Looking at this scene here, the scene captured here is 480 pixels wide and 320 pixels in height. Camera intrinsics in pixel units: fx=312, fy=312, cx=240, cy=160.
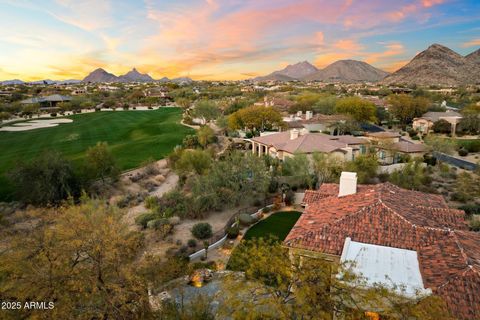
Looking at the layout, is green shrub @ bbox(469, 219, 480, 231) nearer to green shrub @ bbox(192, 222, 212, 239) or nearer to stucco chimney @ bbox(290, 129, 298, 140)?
green shrub @ bbox(192, 222, 212, 239)

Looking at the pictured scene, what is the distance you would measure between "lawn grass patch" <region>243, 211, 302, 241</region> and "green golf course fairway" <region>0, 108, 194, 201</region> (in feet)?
70.3

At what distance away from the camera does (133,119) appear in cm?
7919

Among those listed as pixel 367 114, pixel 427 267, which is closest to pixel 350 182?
pixel 427 267

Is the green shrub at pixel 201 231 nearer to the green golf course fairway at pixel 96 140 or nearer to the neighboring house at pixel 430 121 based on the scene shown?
the green golf course fairway at pixel 96 140

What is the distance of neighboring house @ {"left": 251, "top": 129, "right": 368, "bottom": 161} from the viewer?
3638cm

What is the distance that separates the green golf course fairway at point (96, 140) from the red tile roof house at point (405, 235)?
92.3 feet

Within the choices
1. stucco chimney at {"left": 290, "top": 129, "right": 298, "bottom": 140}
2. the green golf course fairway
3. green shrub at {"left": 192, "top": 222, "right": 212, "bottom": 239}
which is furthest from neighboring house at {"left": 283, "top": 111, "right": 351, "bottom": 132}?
green shrub at {"left": 192, "top": 222, "right": 212, "bottom": 239}

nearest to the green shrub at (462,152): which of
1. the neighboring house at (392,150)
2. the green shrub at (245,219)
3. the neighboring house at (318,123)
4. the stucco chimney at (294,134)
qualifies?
the neighboring house at (392,150)

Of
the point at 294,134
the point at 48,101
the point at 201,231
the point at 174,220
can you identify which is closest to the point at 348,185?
the point at 201,231

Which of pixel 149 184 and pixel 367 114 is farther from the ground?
pixel 367 114

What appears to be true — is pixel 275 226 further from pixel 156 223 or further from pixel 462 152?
pixel 462 152

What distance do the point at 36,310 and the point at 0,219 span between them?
16513 millimetres

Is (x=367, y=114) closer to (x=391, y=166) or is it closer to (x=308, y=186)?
(x=391, y=166)

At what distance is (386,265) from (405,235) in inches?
101
